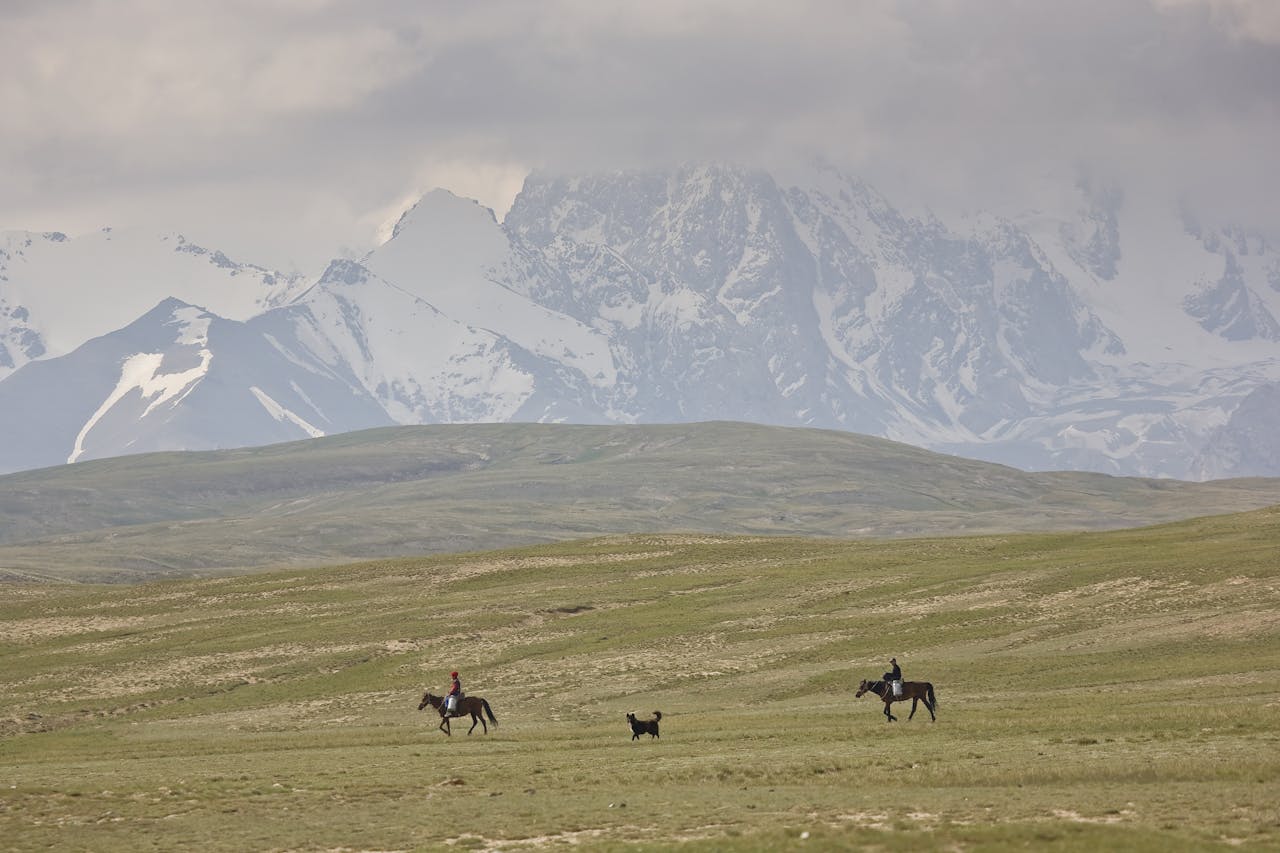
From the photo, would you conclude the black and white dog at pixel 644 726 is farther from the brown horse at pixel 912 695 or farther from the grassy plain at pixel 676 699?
the brown horse at pixel 912 695

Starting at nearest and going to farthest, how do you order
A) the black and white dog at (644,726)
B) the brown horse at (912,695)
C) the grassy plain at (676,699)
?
the grassy plain at (676,699) < the black and white dog at (644,726) < the brown horse at (912,695)

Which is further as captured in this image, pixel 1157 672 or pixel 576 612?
pixel 576 612

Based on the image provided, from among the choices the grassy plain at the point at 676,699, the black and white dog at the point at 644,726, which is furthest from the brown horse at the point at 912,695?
the black and white dog at the point at 644,726

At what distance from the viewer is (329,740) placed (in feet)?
211

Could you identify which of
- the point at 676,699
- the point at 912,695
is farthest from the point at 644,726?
the point at 676,699

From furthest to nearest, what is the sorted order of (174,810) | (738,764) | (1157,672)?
(1157,672) → (738,764) → (174,810)

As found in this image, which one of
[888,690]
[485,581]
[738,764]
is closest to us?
[738,764]

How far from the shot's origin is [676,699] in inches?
3017

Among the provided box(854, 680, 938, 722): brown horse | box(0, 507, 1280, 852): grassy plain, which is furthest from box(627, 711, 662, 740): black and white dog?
box(854, 680, 938, 722): brown horse

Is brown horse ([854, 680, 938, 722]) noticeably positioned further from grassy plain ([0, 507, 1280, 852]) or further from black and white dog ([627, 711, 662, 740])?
black and white dog ([627, 711, 662, 740])

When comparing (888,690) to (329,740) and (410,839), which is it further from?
(410,839)

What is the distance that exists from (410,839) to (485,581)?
3512 inches

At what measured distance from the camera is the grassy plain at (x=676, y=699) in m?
40.1

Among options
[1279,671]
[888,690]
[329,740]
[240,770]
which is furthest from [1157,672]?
[240,770]
